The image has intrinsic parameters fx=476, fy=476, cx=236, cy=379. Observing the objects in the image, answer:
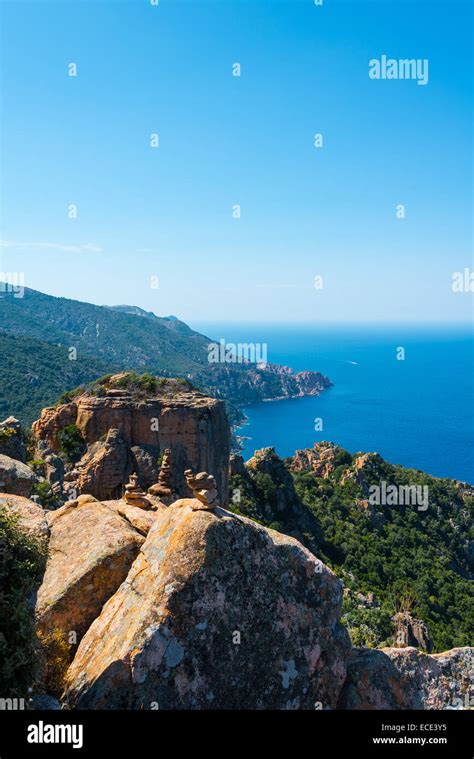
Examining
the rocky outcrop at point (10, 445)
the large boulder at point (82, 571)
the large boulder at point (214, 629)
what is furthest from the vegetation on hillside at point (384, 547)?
the large boulder at point (82, 571)

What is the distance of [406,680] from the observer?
30.9ft

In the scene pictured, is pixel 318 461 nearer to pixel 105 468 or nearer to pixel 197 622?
pixel 105 468

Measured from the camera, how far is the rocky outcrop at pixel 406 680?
8820 mm

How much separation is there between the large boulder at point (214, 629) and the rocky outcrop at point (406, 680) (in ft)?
1.32

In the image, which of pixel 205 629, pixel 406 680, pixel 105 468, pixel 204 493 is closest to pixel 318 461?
pixel 105 468

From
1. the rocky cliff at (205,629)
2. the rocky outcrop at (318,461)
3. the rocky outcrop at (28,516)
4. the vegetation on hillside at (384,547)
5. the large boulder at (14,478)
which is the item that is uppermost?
the rocky outcrop at (28,516)

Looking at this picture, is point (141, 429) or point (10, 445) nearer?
point (10, 445)

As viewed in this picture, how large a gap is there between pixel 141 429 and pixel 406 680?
25.8 m

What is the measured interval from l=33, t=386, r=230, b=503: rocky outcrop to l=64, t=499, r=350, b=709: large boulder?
23042 millimetres

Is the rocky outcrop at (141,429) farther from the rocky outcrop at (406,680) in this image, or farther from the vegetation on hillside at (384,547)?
the rocky outcrop at (406,680)

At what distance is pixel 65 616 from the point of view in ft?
28.9

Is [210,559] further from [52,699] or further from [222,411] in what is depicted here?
[222,411]

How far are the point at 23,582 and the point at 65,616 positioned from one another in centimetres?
240

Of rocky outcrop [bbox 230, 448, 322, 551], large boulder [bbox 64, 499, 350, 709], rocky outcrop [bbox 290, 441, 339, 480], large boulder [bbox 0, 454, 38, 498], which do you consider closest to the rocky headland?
large boulder [bbox 64, 499, 350, 709]
